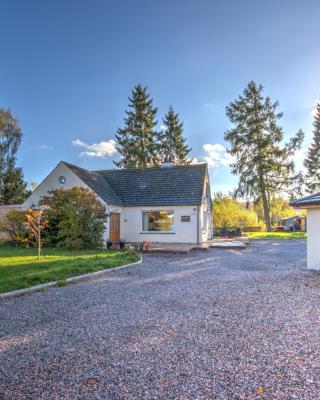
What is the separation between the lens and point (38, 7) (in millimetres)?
11539

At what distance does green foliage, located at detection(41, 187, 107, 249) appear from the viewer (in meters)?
15.6

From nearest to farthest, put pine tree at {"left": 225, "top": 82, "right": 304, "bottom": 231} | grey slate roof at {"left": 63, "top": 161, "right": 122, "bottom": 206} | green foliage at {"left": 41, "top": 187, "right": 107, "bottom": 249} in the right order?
green foliage at {"left": 41, "top": 187, "right": 107, "bottom": 249}, grey slate roof at {"left": 63, "top": 161, "right": 122, "bottom": 206}, pine tree at {"left": 225, "top": 82, "right": 304, "bottom": 231}

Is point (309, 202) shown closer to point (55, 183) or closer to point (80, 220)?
point (80, 220)

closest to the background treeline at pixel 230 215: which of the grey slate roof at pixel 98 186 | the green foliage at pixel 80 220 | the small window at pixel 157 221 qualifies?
the small window at pixel 157 221

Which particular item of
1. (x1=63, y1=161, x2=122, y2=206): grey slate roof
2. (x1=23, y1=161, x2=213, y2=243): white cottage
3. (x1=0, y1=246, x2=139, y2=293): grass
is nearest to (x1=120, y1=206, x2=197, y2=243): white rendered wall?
(x1=23, y1=161, x2=213, y2=243): white cottage

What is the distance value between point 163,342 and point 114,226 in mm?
14844

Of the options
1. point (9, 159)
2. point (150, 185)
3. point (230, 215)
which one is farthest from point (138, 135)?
point (150, 185)

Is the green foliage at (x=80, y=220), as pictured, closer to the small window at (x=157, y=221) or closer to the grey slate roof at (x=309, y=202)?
the small window at (x=157, y=221)

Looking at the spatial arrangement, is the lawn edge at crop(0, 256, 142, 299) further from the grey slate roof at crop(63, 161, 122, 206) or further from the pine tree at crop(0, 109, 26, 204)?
the pine tree at crop(0, 109, 26, 204)

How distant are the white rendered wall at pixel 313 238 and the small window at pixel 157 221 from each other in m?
9.52

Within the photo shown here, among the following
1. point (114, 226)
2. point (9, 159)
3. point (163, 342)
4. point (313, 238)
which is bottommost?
point (163, 342)

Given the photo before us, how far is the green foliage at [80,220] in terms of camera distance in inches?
612

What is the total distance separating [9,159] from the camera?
32812 mm

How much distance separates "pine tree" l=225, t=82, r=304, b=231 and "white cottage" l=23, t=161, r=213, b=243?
14.5 meters
